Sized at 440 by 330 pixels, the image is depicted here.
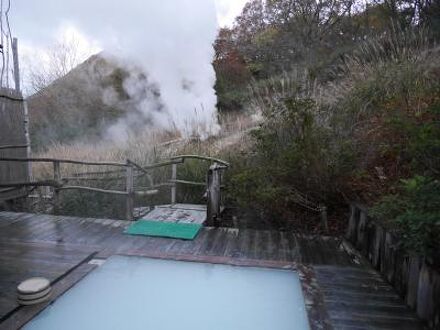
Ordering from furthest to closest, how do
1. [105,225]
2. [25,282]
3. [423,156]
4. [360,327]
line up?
1. [105,225]
2. [423,156]
3. [25,282]
4. [360,327]

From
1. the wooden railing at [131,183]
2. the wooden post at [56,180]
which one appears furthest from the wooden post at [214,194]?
the wooden post at [56,180]

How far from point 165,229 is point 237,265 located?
111 cm

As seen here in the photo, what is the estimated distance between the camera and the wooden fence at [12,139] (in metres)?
4.60

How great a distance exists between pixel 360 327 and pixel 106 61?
42.7 ft

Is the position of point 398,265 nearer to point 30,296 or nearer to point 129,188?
point 30,296

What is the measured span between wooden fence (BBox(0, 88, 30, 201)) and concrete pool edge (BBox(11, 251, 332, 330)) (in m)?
2.32

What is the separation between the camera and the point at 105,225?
4.06 metres

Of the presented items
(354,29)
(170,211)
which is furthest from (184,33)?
(170,211)

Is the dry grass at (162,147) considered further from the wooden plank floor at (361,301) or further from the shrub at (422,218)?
the shrub at (422,218)

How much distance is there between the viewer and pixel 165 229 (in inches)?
152

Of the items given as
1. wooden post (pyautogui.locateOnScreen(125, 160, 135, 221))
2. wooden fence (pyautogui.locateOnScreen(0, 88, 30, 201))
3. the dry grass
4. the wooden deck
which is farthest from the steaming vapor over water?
the wooden deck

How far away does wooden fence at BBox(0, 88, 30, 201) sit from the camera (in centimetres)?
460

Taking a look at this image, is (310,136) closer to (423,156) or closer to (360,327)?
(423,156)

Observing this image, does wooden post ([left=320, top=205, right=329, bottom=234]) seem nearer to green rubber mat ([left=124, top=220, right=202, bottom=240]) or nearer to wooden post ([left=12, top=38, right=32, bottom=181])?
green rubber mat ([left=124, top=220, right=202, bottom=240])
